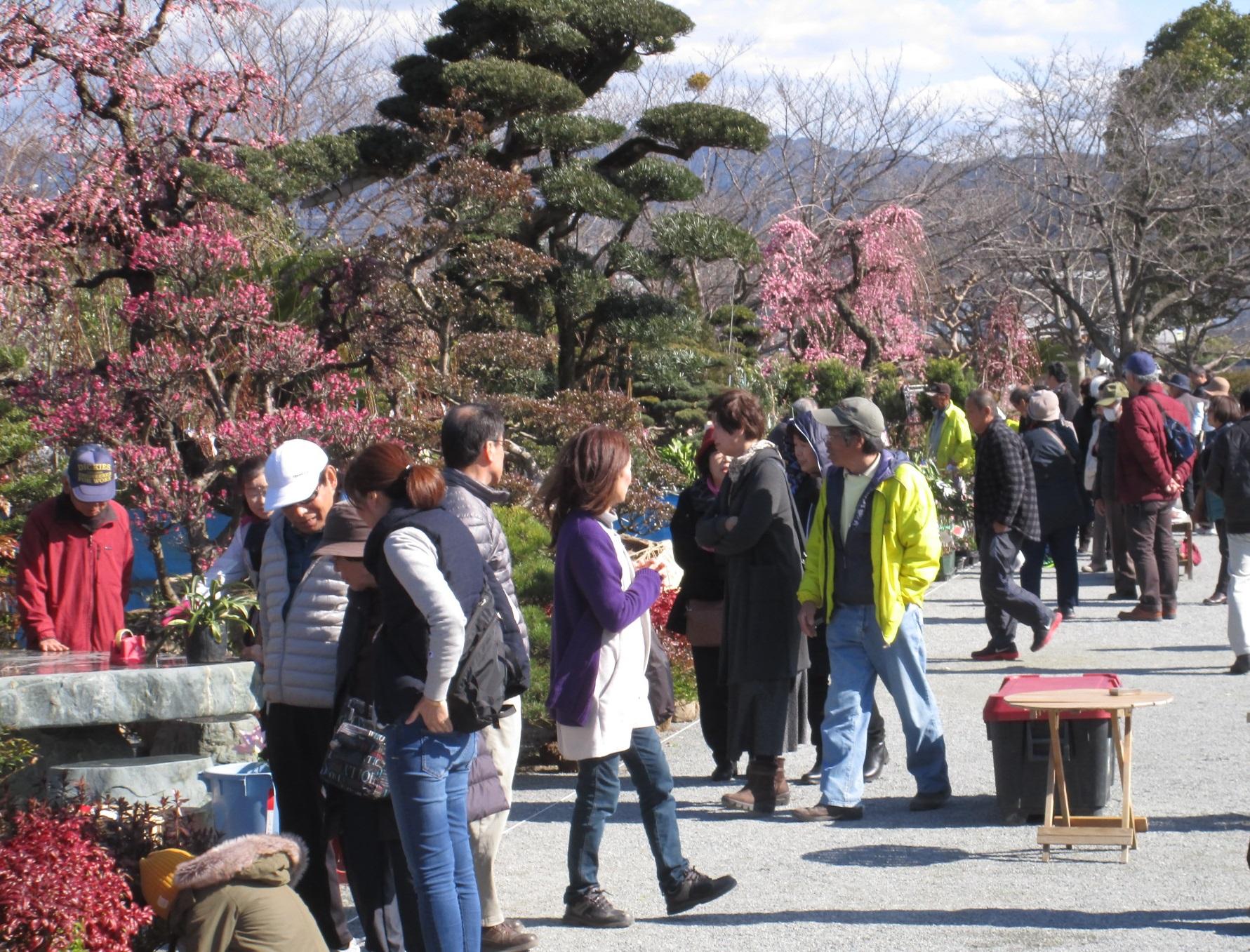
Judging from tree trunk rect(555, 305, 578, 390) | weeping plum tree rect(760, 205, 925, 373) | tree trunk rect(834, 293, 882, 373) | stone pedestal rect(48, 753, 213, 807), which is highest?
weeping plum tree rect(760, 205, 925, 373)

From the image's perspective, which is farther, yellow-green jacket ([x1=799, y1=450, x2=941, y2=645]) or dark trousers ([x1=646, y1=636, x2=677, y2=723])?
yellow-green jacket ([x1=799, y1=450, x2=941, y2=645])

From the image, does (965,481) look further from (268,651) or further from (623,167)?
(268,651)

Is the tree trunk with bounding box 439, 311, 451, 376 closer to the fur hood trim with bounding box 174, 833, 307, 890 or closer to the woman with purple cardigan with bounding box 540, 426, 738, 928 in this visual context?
the woman with purple cardigan with bounding box 540, 426, 738, 928

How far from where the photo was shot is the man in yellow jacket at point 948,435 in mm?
13680

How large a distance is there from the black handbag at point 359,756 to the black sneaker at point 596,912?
102cm

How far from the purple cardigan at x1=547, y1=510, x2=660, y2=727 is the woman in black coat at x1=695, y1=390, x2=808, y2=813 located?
1.36 m

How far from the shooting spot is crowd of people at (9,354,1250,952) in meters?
3.99

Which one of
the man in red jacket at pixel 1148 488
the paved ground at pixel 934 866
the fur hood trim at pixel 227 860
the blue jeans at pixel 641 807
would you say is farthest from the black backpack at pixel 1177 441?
the fur hood trim at pixel 227 860

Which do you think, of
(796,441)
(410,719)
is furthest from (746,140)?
(410,719)

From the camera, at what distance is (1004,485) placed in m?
9.54

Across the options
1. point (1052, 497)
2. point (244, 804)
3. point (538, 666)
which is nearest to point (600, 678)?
point (244, 804)

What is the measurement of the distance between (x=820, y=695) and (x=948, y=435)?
24.7ft

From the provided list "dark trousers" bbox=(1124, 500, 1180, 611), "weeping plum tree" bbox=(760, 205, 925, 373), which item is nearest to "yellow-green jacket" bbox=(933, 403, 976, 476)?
"dark trousers" bbox=(1124, 500, 1180, 611)

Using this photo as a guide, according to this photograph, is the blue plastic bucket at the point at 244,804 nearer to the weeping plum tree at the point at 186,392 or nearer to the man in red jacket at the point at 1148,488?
the weeping plum tree at the point at 186,392
